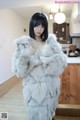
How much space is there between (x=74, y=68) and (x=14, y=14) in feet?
12.2

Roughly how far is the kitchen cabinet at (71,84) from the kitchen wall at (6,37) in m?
2.10

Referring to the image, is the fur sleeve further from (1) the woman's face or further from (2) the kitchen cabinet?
(2) the kitchen cabinet

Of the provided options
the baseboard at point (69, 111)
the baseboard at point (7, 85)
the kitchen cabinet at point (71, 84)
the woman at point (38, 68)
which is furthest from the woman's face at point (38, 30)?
the baseboard at point (7, 85)

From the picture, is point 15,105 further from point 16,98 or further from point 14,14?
point 14,14

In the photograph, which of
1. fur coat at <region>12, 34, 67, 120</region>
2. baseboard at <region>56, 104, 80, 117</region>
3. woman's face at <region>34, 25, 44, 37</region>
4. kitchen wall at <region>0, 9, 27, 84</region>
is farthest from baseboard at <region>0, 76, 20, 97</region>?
woman's face at <region>34, 25, 44, 37</region>

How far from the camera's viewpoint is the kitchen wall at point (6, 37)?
4961mm

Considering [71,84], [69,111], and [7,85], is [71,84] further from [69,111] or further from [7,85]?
[7,85]

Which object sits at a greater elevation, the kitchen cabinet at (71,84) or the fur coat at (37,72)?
the fur coat at (37,72)

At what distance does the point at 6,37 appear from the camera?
209 inches

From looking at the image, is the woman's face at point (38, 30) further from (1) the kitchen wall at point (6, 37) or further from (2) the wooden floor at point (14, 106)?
(1) the kitchen wall at point (6, 37)

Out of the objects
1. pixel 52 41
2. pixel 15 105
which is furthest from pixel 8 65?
pixel 52 41

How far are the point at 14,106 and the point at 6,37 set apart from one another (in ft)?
7.19

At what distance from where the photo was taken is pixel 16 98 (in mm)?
4312

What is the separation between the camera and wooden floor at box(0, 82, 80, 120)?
3.11 metres
